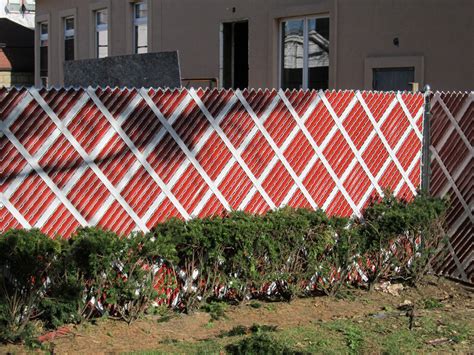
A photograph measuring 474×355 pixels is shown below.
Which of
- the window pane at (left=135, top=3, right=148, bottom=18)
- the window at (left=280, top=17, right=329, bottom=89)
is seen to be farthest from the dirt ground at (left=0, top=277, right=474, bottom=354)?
the window pane at (left=135, top=3, right=148, bottom=18)

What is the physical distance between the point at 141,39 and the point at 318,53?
6110 millimetres

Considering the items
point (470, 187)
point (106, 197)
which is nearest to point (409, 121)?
→ point (470, 187)

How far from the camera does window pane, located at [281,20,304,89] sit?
1490 cm

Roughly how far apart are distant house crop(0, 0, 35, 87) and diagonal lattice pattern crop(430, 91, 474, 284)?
21.9 meters

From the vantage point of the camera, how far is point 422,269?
8.41 m

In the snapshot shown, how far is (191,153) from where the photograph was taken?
22.9 feet

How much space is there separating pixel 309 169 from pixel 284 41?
25.7 ft

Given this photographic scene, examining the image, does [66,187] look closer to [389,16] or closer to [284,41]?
[389,16]

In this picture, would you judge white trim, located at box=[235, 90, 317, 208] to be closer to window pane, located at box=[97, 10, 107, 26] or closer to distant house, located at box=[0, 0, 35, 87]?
window pane, located at box=[97, 10, 107, 26]

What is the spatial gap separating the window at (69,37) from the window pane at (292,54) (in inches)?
353

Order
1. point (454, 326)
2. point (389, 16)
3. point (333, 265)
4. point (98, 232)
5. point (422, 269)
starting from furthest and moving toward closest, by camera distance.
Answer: point (389, 16)
point (422, 269)
point (333, 265)
point (454, 326)
point (98, 232)

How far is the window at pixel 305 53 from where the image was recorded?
47.2 feet

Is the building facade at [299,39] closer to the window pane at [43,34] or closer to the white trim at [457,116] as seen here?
the white trim at [457,116]

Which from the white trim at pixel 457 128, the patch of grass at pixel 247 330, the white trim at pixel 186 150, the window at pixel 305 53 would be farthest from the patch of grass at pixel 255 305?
the window at pixel 305 53
